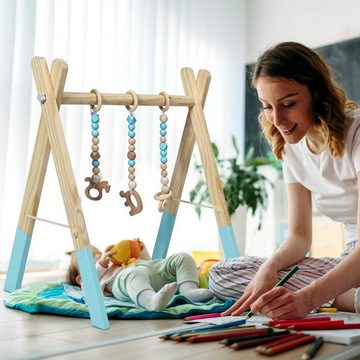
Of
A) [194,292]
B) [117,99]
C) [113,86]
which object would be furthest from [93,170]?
[113,86]

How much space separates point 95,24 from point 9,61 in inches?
20.9

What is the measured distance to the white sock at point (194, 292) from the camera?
63.7 inches

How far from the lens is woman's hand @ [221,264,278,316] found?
53.6 inches

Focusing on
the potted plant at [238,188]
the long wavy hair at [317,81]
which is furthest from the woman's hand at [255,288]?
the potted plant at [238,188]

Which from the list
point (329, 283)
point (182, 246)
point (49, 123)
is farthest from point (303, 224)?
point (182, 246)

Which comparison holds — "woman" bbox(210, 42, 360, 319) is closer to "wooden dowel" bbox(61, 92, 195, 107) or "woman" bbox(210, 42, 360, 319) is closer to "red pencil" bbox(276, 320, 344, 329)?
"red pencil" bbox(276, 320, 344, 329)

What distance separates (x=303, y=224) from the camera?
1.67 metres

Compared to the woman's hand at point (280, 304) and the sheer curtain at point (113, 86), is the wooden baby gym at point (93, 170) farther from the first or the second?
the sheer curtain at point (113, 86)

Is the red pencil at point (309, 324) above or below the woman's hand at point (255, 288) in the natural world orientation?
below

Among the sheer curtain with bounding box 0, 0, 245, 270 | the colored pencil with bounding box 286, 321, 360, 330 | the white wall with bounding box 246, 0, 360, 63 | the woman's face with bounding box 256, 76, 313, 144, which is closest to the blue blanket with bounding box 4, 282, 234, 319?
the colored pencil with bounding box 286, 321, 360, 330

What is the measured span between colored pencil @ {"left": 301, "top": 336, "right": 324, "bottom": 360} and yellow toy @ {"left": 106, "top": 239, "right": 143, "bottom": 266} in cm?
86

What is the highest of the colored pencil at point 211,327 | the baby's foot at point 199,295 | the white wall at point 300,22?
the white wall at point 300,22

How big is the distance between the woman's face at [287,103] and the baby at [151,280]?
0.51 metres

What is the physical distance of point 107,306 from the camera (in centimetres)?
156
